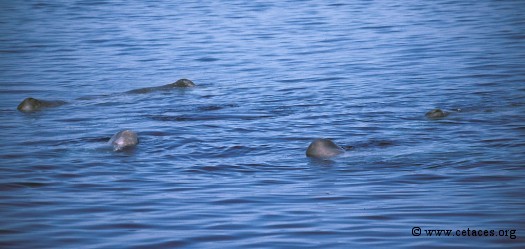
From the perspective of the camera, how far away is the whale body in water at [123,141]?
9039mm

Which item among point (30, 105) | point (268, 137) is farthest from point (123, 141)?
point (30, 105)

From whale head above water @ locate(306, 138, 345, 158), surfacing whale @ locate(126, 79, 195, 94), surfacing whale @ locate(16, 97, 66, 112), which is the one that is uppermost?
whale head above water @ locate(306, 138, 345, 158)

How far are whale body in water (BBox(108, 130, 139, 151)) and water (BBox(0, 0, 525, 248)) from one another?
6.2 inches

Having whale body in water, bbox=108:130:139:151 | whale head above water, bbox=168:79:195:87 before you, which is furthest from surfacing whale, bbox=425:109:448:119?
whale head above water, bbox=168:79:195:87

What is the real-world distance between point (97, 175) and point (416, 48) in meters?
9.93

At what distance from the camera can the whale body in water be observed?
9.04 meters

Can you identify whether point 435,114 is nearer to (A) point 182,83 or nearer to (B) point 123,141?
(B) point 123,141

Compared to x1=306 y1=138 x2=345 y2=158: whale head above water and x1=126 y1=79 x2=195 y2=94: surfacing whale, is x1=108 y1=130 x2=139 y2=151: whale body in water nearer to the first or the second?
x1=306 y1=138 x2=345 y2=158: whale head above water

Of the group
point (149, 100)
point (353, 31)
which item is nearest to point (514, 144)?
point (149, 100)

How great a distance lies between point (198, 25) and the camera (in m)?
22.0

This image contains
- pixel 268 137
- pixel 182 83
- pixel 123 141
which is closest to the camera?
pixel 123 141

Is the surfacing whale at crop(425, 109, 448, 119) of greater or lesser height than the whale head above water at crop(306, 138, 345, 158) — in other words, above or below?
below

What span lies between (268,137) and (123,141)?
5.11 ft

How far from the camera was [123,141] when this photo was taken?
29.8ft
